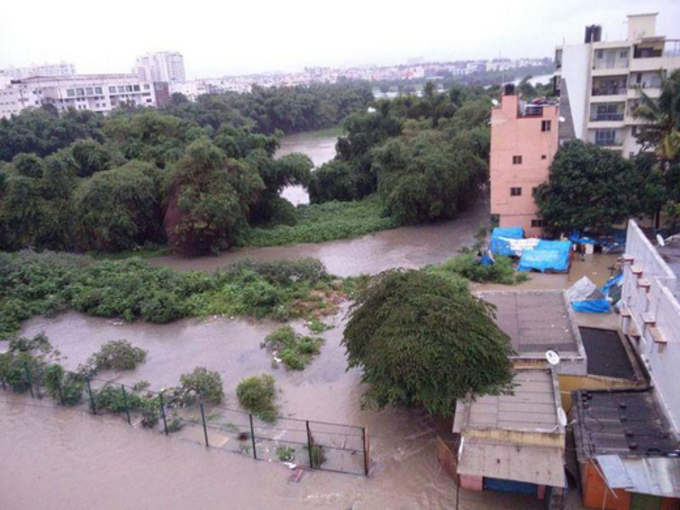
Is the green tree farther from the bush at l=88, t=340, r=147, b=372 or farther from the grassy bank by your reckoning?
the bush at l=88, t=340, r=147, b=372

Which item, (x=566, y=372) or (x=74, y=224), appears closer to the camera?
(x=566, y=372)

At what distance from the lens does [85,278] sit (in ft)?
65.3

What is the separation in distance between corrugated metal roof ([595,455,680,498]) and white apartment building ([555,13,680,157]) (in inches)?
777

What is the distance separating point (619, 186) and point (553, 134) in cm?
329


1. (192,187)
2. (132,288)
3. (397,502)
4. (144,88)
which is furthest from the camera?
(144,88)

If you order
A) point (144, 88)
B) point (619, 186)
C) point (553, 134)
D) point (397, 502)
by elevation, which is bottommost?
point (397, 502)

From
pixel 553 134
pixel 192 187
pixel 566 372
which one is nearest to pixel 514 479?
pixel 566 372

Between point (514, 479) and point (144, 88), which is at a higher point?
point (144, 88)

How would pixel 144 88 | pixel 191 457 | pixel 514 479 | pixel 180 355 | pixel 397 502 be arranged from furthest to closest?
pixel 144 88 < pixel 180 355 < pixel 191 457 < pixel 397 502 < pixel 514 479

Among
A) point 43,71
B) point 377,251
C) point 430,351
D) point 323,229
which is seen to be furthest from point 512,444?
point 43,71

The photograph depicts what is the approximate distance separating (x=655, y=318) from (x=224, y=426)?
8.85 m

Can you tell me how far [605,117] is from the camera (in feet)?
85.4

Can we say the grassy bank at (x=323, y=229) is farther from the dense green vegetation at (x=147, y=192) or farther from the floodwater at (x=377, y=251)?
the dense green vegetation at (x=147, y=192)

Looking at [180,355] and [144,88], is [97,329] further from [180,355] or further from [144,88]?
[144,88]
